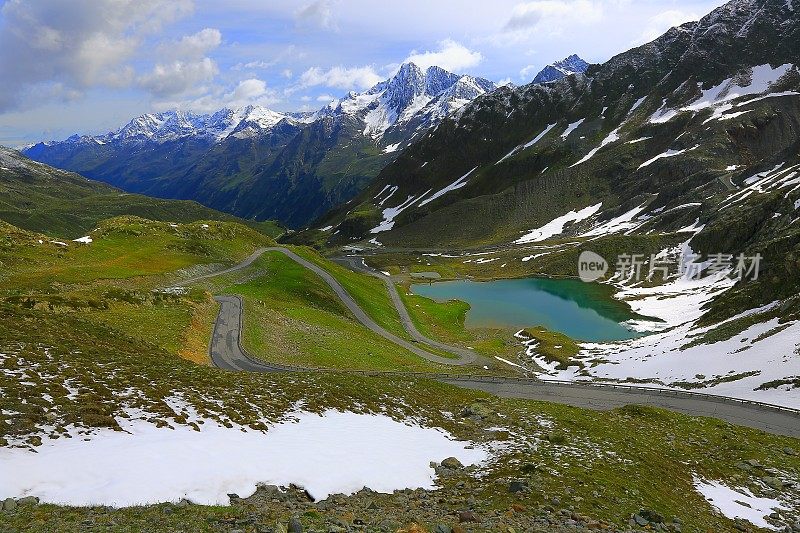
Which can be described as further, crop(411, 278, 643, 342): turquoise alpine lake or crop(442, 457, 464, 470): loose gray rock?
crop(411, 278, 643, 342): turquoise alpine lake

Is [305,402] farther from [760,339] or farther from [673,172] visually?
[673,172]

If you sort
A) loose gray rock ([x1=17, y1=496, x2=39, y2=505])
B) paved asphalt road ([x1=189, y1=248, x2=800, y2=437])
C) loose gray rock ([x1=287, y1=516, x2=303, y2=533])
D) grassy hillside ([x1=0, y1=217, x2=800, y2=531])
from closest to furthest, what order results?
loose gray rock ([x1=17, y1=496, x2=39, y2=505]), loose gray rock ([x1=287, y1=516, x2=303, y2=533]), grassy hillside ([x1=0, y1=217, x2=800, y2=531]), paved asphalt road ([x1=189, y1=248, x2=800, y2=437])

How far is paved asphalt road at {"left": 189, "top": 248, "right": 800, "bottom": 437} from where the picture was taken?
35.1 metres

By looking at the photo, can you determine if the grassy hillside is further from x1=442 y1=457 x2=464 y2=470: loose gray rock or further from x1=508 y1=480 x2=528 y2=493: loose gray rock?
x1=442 y1=457 x2=464 y2=470: loose gray rock

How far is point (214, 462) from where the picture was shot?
46.7 feet

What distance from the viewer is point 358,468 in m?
16.6

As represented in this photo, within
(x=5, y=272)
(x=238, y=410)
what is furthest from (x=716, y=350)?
Answer: (x=5, y=272)

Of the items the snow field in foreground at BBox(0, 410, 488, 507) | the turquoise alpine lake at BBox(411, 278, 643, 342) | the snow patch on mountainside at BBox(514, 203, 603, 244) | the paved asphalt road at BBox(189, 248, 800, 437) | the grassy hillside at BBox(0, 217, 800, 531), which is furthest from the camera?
the snow patch on mountainside at BBox(514, 203, 603, 244)

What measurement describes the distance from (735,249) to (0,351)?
426ft

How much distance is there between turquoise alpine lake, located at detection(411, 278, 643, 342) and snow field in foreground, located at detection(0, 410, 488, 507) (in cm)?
7719

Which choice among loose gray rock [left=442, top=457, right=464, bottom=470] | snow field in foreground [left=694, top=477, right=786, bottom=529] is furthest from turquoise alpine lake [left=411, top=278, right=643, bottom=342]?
loose gray rock [left=442, top=457, right=464, bottom=470]

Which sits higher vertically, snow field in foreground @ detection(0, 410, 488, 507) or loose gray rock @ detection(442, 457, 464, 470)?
snow field in foreground @ detection(0, 410, 488, 507)

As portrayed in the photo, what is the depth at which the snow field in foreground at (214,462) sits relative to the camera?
37.9 feet

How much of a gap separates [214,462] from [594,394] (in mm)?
38867
